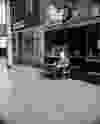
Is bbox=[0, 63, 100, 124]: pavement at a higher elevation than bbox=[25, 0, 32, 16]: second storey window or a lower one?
lower

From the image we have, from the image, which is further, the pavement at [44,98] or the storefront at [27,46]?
the storefront at [27,46]

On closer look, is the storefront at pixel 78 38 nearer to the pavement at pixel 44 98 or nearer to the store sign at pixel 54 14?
the store sign at pixel 54 14

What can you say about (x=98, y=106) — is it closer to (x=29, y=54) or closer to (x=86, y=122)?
(x=86, y=122)

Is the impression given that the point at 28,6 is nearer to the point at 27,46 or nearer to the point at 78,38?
the point at 27,46

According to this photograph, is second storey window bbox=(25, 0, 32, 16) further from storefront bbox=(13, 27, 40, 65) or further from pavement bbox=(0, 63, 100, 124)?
pavement bbox=(0, 63, 100, 124)

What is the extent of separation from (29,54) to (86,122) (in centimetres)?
57

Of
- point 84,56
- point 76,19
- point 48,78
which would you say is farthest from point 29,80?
point 76,19

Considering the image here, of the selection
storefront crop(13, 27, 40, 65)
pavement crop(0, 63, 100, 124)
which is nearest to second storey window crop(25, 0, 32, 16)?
storefront crop(13, 27, 40, 65)

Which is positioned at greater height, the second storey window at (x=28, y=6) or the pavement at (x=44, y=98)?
the second storey window at (x=28, y=6)

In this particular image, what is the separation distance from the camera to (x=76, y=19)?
1063 millimetres

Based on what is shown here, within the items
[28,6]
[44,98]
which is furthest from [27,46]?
[44,98]

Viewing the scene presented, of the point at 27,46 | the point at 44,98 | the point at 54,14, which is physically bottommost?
the point at 44,98

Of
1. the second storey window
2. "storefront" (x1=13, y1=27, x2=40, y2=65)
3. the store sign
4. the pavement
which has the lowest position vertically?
the pavement

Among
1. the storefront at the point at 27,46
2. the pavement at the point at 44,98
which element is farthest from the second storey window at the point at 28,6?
the pavement at the point at 44,98
